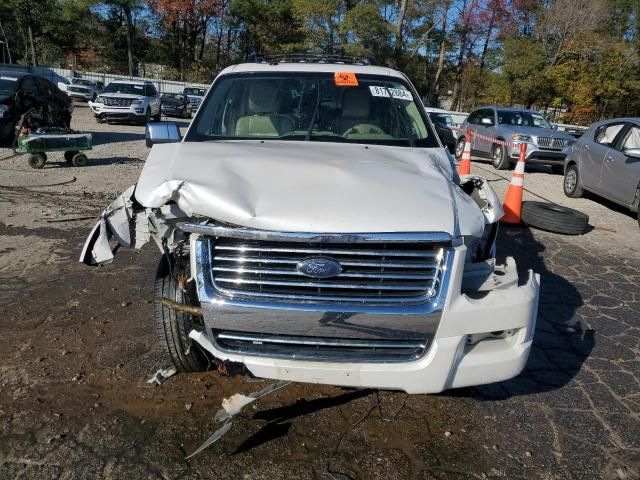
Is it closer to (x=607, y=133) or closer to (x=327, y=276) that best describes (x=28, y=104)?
(x=607, y=133)

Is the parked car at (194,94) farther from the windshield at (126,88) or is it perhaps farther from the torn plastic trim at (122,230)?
the torn plastic trim at (122,230)

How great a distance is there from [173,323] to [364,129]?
2169 millimetres

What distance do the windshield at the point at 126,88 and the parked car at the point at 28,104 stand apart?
8.90 metres

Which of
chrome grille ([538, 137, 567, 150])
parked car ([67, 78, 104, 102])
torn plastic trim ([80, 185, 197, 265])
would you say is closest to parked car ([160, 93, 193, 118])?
parked car ([67, 78, 104, 102])

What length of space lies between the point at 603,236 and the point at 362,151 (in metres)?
5.41

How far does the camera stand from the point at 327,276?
2.43m

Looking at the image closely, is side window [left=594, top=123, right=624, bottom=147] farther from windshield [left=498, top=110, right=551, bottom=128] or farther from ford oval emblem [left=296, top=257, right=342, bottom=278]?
ford oval emblem [left=296, top=257, right=342, bottom=278]

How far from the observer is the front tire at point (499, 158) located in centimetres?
1360

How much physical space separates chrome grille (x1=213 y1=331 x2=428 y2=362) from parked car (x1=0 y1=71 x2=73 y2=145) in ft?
36.5

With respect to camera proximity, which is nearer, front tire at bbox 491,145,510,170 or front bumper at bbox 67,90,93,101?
front tire at bbox 491,145,510,170

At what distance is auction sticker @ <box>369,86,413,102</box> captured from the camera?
4.36 metres

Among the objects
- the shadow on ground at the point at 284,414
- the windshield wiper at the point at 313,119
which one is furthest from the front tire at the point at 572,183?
the shadow on ground at the point at 284,414

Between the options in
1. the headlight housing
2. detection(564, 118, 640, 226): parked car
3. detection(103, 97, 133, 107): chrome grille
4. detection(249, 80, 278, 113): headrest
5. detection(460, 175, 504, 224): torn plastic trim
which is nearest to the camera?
detection(460, 175, 504, 224): torn plastic trim

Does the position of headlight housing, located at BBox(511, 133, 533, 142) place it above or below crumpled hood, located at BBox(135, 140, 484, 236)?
below
